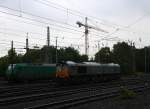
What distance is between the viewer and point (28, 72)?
3966 cm

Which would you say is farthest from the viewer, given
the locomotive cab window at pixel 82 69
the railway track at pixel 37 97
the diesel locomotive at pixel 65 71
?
the locomotive cab window at pixel 82 69

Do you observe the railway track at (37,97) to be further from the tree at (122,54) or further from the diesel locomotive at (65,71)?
the tree at (122,54)

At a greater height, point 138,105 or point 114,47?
point 114,47

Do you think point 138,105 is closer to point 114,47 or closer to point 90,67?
point 90,67

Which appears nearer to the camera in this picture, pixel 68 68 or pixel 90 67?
pixel 68 68

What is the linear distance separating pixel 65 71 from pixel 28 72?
7.32 metres

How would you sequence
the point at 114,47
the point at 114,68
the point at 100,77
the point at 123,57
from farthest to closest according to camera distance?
the point at 114,47 < the point at 123,57 < the point at 114,68 < the point at 100,77

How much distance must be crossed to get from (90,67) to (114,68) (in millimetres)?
8552

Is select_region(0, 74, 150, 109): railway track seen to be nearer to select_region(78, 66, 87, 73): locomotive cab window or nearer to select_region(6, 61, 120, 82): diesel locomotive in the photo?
select_region(6, 61, 120, 82): diesel locomotive


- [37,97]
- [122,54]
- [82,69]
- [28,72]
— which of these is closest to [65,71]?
[82,69]

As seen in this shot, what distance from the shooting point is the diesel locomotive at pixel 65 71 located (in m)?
34.8

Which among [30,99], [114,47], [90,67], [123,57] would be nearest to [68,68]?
[90,67]

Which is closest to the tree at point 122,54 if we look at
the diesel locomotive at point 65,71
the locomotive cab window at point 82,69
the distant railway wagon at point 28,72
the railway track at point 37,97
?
the diesel locomotive at point 65,71

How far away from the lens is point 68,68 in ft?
113
